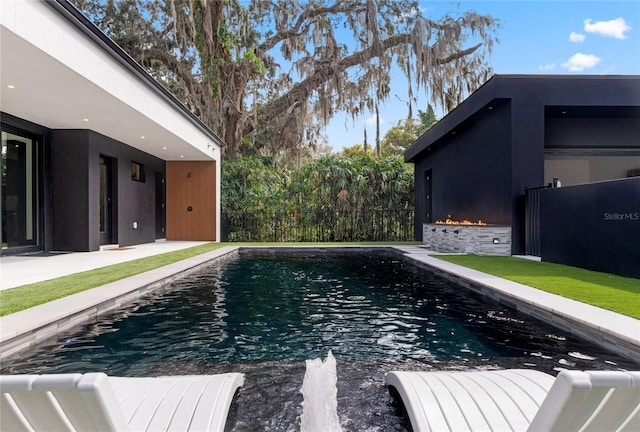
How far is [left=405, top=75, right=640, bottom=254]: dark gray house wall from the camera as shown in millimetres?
8562

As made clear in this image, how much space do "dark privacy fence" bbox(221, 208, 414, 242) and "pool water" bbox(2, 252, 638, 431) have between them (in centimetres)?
888

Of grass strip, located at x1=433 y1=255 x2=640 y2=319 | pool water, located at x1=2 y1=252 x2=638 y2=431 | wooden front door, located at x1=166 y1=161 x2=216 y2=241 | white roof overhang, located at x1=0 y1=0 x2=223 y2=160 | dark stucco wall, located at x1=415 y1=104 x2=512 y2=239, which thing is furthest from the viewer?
wooden front door, located at x1=166 y1=161 x2=216 y2=241

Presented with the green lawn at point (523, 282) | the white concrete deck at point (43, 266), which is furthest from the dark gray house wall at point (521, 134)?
the white concrete deck at point (43, 266)

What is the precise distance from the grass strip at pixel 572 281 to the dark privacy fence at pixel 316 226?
264 inches

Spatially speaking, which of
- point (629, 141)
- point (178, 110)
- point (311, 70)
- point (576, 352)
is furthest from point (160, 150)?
point (629, 141)

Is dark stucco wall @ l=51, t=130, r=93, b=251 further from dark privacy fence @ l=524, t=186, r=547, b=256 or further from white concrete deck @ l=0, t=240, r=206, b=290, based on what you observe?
dark privacy fence @ l=524, t=186, r=547, b=256

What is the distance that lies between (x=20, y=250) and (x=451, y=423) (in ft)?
31.2

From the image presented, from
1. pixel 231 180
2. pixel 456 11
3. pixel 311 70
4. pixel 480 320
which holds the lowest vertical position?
pixel 480 320

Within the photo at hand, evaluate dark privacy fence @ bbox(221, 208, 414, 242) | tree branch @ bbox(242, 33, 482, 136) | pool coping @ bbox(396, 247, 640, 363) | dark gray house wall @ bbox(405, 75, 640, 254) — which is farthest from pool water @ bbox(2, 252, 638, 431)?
tree branch @ bbox(242, 33, 482, 136)

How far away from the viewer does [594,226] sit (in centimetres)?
626

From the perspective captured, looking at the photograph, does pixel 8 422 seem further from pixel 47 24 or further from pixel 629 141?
pixel 629 141

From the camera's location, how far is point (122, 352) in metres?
3.09

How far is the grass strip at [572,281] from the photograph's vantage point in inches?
155

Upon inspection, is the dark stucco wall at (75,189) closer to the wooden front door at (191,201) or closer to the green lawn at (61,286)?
the green lawn at (61,286)
